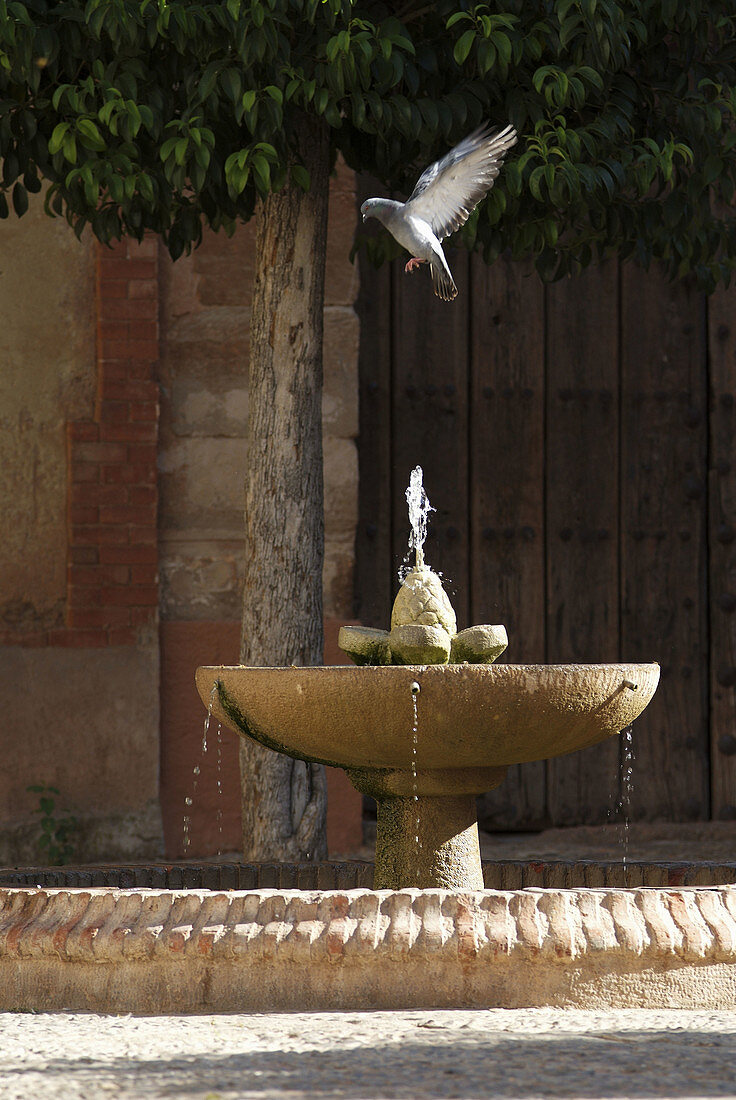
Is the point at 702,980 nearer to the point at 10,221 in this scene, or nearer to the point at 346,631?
the point at 346,631

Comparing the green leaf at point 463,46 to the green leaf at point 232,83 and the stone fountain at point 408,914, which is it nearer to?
the green leaf at point 232,83

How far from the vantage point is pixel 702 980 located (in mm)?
2908

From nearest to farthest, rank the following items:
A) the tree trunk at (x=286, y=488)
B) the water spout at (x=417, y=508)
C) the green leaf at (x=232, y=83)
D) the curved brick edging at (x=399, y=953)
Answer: the curved brick edging at (x=399, y=953), the green leaf at (x=232, y=83), the tree trunk at (x=286, y=488), the water spout at (x=417, y=508)

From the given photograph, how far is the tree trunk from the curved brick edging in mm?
1158

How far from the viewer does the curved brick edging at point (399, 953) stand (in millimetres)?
2861

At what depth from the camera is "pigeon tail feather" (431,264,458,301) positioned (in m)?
3.78

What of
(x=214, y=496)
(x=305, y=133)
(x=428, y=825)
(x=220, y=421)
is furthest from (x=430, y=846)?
(x=220, y=421)

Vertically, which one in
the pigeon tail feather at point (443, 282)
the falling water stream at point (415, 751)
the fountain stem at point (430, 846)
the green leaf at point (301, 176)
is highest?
the green leaf at point (301, 176)

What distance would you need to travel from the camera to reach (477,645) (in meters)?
3.44

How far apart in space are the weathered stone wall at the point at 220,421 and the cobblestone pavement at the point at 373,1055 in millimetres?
2691

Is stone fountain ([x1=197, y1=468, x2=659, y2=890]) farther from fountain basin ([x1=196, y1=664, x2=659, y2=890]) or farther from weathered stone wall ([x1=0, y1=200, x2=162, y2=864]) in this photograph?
weathered stone wall ([x1=0, y1=200, x2=162, y2=864])

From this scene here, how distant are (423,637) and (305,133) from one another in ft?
5.71

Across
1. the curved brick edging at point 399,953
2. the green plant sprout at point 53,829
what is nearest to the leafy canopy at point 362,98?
the curved brick edging at point 399,953

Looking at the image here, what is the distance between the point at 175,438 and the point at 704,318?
224 cm
